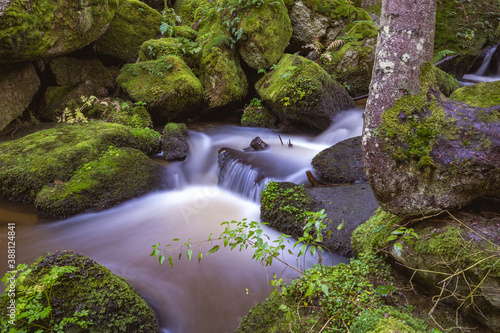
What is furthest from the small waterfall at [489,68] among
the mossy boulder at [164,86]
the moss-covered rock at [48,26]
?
the moss-covered rock at [48,26]

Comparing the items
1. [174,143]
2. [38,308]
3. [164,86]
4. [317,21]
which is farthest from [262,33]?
[38,308]

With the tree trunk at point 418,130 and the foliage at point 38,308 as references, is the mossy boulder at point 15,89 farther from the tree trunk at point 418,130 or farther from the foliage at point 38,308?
the tree trunk at point 418,130

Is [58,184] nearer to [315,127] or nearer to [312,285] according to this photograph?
[312,285]

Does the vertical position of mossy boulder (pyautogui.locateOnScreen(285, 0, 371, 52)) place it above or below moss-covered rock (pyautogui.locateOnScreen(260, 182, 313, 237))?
above

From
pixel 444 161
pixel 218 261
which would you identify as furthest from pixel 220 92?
pixel 444 161

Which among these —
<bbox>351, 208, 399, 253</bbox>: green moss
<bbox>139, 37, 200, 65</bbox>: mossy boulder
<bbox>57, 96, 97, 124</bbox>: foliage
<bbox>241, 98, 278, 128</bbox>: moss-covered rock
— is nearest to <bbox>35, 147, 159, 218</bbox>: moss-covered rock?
<bbox>57, 96, 97, 124</bbox>: foliage

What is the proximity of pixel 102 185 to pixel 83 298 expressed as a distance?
322 cm

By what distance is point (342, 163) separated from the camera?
5625mm

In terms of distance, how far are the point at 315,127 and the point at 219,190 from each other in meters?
3.31

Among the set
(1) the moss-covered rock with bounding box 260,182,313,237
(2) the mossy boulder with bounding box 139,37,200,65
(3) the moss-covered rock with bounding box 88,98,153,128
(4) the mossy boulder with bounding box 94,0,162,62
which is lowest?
(1) the moss-covered rock with bounding box 260,182,313,237

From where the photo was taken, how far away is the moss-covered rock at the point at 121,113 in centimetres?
775

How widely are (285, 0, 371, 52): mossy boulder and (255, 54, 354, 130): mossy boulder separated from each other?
249 cm

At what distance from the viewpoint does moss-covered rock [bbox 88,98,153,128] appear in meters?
7.75

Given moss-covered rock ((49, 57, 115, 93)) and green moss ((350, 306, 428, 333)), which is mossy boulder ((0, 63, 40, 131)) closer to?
moss-covered rock ((49, 57, 115, 93))
